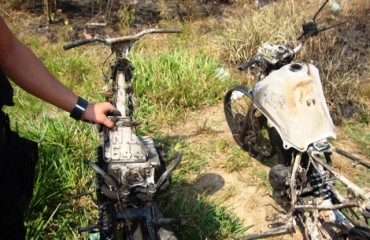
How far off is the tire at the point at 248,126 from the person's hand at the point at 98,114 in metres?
1.70

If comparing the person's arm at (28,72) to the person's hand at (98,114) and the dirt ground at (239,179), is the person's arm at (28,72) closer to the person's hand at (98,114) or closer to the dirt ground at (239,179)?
the person's hand at (98,114)

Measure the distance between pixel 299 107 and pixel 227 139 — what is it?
135 cm

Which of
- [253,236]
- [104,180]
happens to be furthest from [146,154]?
[253,236]

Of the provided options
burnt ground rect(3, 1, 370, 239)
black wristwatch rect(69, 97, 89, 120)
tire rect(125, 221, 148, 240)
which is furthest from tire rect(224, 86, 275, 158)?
A: black wristwatch rect(69, 97, 89, 120)

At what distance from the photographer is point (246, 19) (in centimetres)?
534

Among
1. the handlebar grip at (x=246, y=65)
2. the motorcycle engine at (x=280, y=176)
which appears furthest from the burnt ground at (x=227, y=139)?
the handlebar grip at (x=246, y=65)

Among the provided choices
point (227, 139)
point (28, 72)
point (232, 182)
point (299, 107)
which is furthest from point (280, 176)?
point (28, 72)

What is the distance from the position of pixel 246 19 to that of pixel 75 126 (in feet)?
9.32

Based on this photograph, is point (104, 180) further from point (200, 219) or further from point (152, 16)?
point (152, 16)

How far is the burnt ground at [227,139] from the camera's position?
3291 millimetres

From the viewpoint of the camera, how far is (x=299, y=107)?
276 centimetres

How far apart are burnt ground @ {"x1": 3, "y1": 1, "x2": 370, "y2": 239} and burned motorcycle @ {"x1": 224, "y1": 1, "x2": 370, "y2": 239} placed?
0.82 feet

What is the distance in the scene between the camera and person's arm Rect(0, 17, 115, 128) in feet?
5.40

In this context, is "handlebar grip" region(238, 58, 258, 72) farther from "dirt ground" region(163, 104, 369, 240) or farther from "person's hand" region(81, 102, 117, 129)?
"person's hand" region(81, 102, 117, 129)
